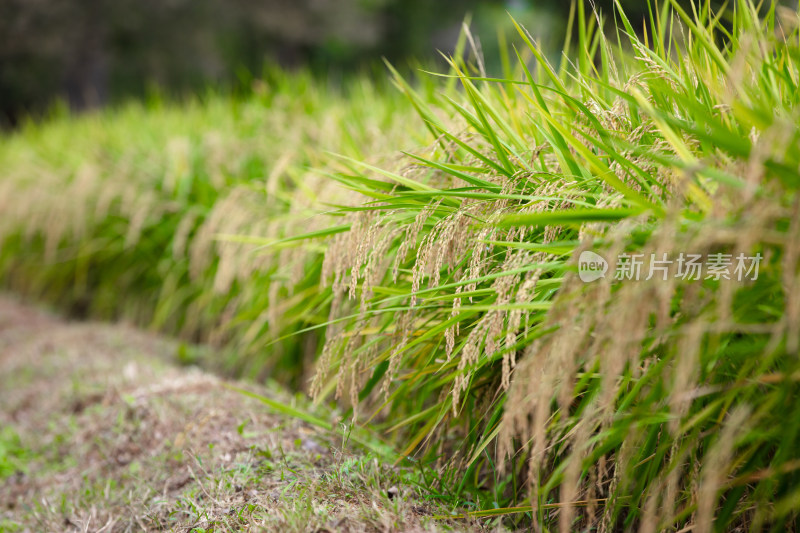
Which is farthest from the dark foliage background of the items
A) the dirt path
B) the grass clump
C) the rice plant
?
the rice plant

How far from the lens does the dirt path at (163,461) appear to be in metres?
1.45

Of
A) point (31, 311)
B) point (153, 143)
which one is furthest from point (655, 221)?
point (31, 311)

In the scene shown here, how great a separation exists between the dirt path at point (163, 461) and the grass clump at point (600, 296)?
22 cm

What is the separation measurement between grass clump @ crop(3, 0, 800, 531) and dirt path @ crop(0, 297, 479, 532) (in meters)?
0.22

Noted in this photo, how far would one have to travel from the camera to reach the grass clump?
39.8 inches

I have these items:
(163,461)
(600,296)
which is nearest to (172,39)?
(163,461)

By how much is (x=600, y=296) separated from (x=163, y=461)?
1506 mm

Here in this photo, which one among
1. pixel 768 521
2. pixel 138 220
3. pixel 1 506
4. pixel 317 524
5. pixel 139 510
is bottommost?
pixel 1 506

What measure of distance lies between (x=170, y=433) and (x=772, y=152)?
1.88 m

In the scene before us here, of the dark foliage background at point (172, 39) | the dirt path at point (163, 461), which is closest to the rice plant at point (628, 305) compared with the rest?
the dirt path at point (163, 461)

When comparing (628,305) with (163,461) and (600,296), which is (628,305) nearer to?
(600,296)

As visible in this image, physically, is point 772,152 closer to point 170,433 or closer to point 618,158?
point 618,158

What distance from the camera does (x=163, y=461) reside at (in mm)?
1943

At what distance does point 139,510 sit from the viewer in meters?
1.70
